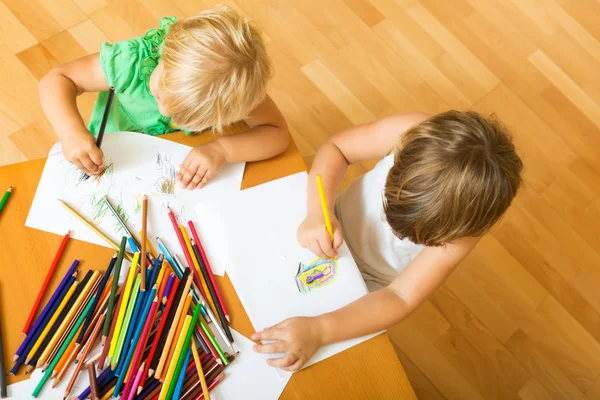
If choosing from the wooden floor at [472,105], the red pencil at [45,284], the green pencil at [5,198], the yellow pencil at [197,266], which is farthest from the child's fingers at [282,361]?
the wooden floor at [472,105]

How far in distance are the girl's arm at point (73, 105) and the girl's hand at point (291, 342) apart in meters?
0.36

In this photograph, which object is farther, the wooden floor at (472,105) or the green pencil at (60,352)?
the wooden floor at (472,105)

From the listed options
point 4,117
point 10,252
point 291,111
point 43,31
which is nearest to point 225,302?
point 10,252

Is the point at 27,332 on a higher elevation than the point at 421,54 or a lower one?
lower

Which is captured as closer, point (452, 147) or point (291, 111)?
point (452, 147)

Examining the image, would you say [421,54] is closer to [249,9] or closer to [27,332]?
[249,9]

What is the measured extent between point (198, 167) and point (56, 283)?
255mm

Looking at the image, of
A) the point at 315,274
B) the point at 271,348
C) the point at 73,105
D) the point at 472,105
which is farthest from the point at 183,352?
the point at 472,105

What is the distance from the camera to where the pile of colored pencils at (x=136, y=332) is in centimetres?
61

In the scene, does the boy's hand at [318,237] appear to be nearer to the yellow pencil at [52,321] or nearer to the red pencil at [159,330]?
the red pencil at [159,330]

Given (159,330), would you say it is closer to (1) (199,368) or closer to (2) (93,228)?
(1) (199,368)

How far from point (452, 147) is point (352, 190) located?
34 centimetres

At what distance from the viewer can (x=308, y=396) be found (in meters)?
0.66

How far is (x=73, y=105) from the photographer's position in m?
0.79
